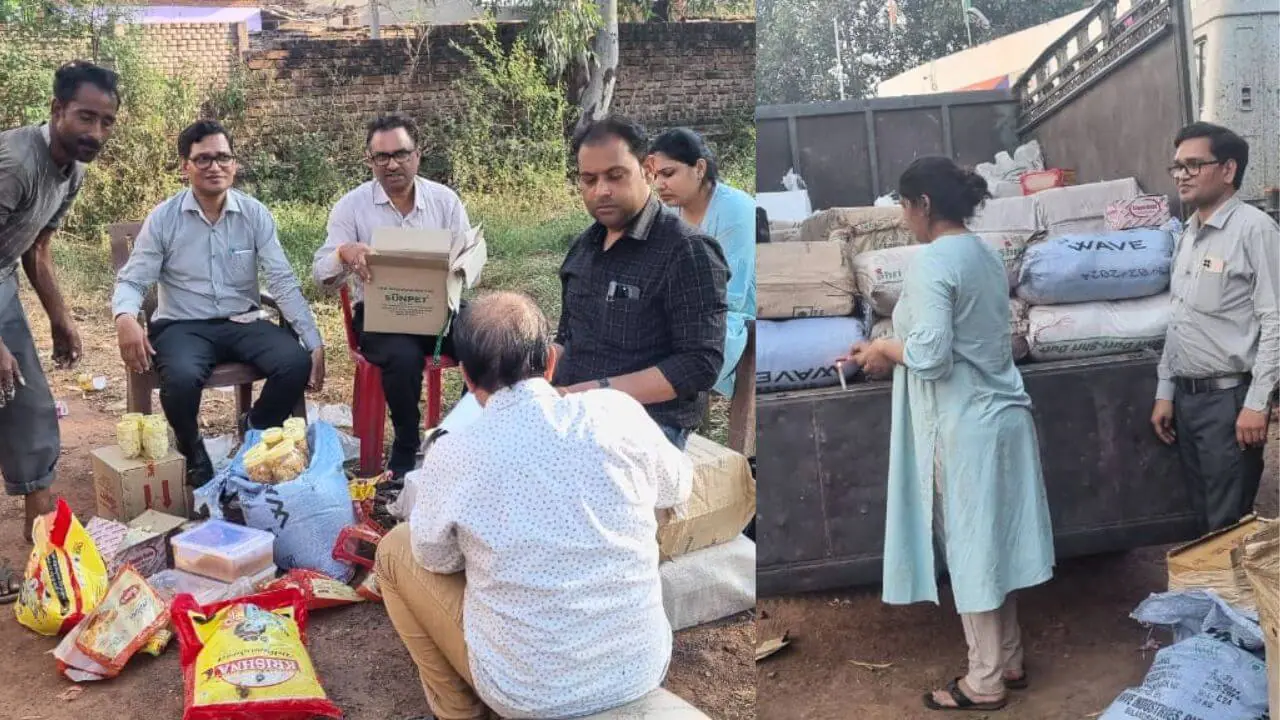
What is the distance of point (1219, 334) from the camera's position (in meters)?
1.32

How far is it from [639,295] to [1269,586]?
116cm

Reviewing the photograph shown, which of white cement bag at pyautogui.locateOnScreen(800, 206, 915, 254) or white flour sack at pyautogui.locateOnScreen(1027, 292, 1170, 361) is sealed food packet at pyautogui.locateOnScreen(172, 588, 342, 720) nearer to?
white cement bag at pyautogui.locateOnScreen(800, 206, 915, 254)

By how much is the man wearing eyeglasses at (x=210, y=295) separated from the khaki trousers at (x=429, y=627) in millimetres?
1694

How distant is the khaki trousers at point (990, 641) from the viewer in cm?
148

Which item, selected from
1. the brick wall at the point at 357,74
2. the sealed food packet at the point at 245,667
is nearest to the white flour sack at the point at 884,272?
the sealed food packet at the point at 245,667

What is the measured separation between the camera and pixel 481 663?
1991 millimetres

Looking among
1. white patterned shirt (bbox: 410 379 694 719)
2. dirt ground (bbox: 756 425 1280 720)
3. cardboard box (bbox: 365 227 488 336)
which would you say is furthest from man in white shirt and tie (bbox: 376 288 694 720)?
cardboard box (bbox: 365 227 488 336)

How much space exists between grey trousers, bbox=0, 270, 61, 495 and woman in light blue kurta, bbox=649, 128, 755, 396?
92.7 inches

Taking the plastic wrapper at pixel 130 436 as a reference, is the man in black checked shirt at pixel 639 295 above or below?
above

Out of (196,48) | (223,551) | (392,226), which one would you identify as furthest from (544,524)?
(196,48)

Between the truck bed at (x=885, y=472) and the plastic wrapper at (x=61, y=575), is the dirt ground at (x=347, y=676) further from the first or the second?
the truck bed at (x=885, y=472)

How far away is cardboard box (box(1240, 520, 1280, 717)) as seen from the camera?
4.19ft

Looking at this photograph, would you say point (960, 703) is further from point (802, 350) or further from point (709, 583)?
point (709, 583)

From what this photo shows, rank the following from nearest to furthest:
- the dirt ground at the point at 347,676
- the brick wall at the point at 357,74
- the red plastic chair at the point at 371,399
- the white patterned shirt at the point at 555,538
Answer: the white patterned shirt at the point at 555,538, the dirt ground at the point at 347,676, the red plastic chair at the point at 371,399, the brick wall at the point at 357,74
